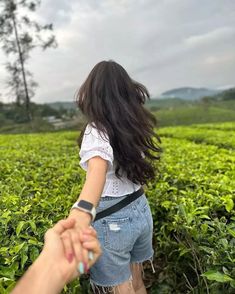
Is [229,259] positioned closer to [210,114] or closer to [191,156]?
[191,156]

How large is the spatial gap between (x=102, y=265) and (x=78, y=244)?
0.81 metres

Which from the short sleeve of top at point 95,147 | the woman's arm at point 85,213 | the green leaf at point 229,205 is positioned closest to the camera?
the woman's arm at point 85,213

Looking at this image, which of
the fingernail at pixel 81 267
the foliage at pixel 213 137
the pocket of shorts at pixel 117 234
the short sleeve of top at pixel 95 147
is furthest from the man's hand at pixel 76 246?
the foliage at pixel 213 137

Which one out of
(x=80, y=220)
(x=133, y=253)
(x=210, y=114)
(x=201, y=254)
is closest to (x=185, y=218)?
(x=201, y=254)

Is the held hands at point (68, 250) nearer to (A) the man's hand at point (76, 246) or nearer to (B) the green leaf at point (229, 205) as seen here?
(A) the man's hand at point (76, 246)

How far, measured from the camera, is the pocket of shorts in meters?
2.01

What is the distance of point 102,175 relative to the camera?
1.59 m

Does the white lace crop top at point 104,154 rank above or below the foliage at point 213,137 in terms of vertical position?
above

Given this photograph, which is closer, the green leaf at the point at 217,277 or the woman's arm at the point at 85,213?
the woman's arm at the point at 85,213

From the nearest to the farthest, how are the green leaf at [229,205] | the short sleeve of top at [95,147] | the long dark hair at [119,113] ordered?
the short sleeve of top at [95,147], the long dark hair at [119,113], the green leaf at [229,205]

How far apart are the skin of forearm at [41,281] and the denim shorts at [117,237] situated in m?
0.79

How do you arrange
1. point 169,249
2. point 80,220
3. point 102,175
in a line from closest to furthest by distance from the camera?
point 80,220
point 102,175
point 169,249

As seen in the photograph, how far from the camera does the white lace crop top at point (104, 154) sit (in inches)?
67.3

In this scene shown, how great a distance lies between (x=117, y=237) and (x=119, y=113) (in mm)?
672
